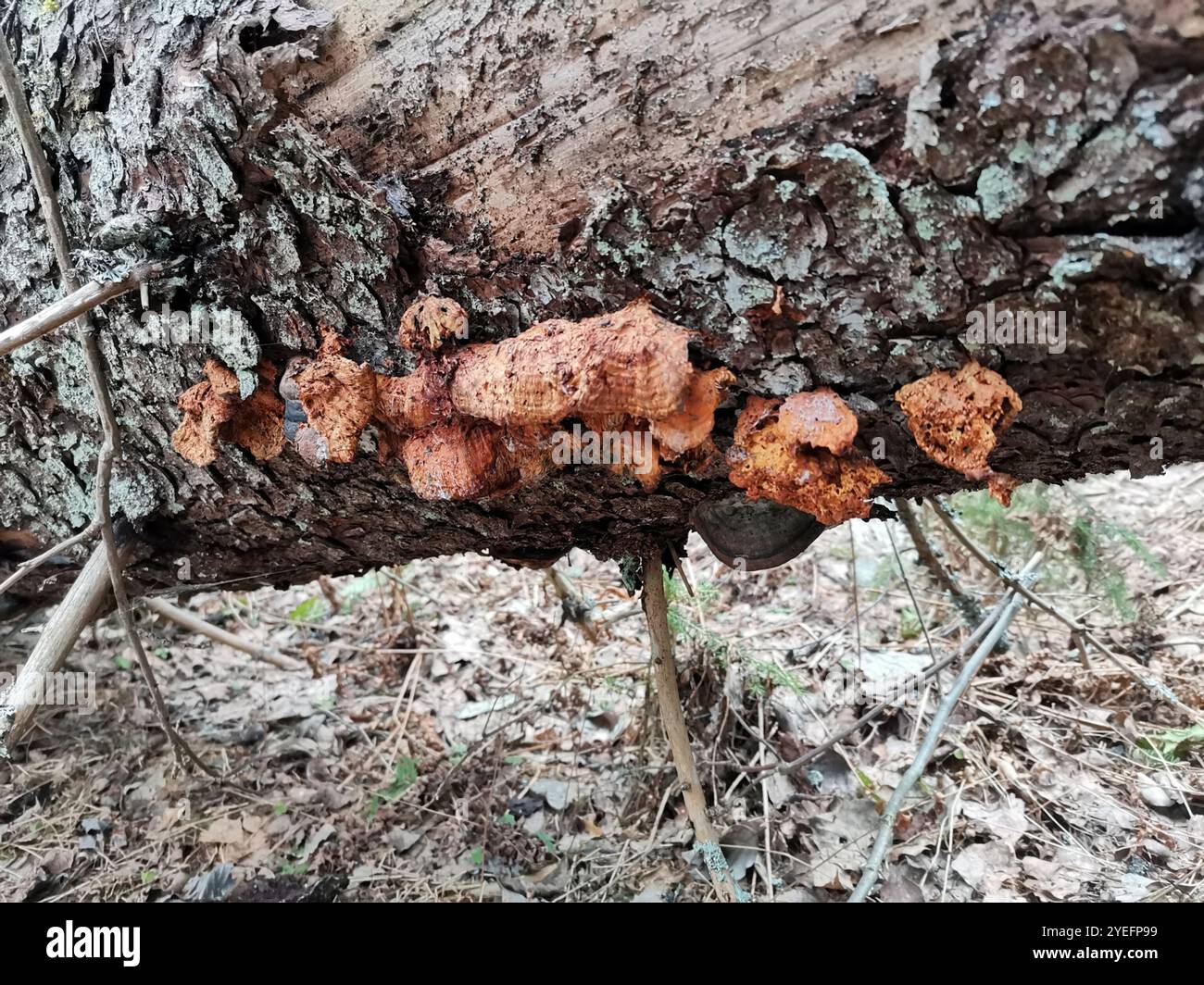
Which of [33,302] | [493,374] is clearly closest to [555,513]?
[493,374]

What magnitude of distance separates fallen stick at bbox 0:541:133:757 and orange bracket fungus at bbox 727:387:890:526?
4.67 ft

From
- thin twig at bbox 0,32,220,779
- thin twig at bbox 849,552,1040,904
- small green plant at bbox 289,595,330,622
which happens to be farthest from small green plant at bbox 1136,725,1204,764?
small green plant at bbox 289,595,330,622

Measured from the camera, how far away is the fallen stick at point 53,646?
61.2 inches

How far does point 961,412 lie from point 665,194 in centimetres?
54

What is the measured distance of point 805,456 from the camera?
4.23 feet

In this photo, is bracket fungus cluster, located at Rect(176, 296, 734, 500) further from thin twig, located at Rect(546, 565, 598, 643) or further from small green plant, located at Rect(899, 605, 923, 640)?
small green plant, located at Rect(899, 605, 923, 640)

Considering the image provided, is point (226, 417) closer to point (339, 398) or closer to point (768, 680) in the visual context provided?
point (339, 398)

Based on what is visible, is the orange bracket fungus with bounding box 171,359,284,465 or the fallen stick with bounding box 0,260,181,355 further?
the orange bracket fungus with bounding box 171,359,284,465

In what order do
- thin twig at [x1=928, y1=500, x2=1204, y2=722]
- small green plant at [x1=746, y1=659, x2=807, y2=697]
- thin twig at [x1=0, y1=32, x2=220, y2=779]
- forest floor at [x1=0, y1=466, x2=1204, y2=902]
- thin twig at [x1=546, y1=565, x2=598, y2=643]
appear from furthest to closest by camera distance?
thin twig at [x1=546, y1=565, x2=598, y2=643] → small green plant at [x1=746, y1=659, x2=807, y2=697] → thin twig at [x1=928, y1=500, x2=1204, y2=722] → forest floor at [x1=0, y1=466, x2=1204, y2=902] → thin twig at [x1=0, y1=32, x2=220, y2=779]

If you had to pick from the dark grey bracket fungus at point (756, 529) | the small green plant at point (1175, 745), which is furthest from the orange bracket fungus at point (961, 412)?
the small green plant at point (1175, 745)

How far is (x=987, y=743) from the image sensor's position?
8.88 ft

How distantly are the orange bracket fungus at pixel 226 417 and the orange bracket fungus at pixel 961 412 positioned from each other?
46.6 inches

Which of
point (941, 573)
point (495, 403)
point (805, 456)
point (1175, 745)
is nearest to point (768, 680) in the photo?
point (941, 573)

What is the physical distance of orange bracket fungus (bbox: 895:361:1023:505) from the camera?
3.89 ft
